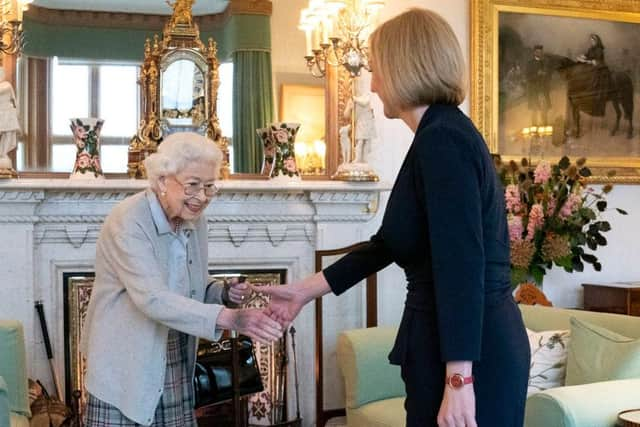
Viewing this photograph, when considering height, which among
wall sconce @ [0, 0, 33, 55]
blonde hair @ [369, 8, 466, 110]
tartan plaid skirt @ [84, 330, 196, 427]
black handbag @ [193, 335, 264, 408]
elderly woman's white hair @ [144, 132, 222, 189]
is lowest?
black handbag @ [193, 335, 264, 408]

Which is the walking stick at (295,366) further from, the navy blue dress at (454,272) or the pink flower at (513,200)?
the navy blue dress at (454,272)

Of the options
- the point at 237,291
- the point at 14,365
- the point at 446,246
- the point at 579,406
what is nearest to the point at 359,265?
the point at 446,246

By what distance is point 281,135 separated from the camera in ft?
13.9

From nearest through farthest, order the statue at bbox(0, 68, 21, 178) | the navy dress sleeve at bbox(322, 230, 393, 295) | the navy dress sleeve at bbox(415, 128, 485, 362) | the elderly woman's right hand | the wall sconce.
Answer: the navy dress sleeve at bbox(415, 128, 485, 362), the navy dress sleeve at bbox(322, 230, 393, 295), the elderly woman's right hand, the wall sconce, the statue at bbox(0, 68, 21, 178)

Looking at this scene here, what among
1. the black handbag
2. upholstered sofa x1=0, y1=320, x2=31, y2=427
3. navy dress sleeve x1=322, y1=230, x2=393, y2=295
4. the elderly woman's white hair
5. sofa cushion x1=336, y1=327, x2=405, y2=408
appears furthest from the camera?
sofa cushion x1=336, y1=327, x2=405, y2=408

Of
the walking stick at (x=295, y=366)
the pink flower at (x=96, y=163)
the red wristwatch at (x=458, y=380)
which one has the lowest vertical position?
the walking stick at (x=295, y=366)

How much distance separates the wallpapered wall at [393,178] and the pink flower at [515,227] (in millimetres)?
713

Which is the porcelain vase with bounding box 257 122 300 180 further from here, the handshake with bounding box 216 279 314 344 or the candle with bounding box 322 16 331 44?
the handshake with bounding box 216 279 314 344

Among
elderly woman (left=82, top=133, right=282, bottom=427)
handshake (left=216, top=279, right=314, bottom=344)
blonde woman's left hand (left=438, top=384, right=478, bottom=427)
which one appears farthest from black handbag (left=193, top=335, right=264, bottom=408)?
blonde woman's left hand (left=438, top=384, right=478, bottom=427)

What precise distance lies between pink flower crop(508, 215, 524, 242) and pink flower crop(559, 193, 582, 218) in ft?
0.74

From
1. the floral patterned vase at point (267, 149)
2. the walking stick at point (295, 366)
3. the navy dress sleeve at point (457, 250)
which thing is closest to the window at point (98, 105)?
the floral patterned vase at point (267, 149)

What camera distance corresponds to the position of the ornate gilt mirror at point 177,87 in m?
4.20

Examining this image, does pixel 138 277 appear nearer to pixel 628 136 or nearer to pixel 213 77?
pixel 213 77

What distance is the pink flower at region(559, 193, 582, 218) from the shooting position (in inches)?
166
